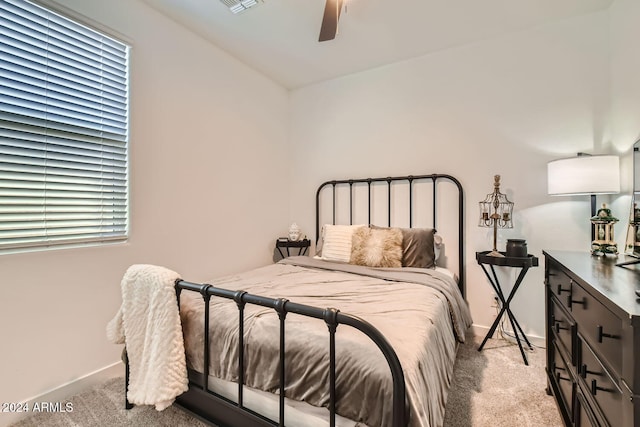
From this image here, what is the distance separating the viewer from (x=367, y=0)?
82.9 inches

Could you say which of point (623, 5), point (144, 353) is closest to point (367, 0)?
point (623, 5)

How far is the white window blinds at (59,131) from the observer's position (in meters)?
1.58

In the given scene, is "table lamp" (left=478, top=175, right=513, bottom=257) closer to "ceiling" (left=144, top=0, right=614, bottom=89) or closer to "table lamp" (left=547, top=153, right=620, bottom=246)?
"table lamp" (left=547, top=153, right=620, bottom=246)

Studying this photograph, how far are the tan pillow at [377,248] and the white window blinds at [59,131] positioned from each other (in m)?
1.79

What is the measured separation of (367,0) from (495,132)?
1525 millimetres

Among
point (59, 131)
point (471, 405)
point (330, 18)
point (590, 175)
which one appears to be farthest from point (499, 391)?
point (59, 131)

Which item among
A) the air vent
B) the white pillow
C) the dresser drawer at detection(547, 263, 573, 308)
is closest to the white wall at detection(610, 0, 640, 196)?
the dresser drawer at detection(547, 263, 573, 308)

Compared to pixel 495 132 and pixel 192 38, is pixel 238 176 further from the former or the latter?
pixel 495 132

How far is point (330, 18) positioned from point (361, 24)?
801 millimetres

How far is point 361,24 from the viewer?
2.38 m

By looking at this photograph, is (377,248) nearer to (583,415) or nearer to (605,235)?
(605,235)

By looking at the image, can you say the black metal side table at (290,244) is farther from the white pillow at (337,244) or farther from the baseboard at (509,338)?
the baseboard at (509,338)

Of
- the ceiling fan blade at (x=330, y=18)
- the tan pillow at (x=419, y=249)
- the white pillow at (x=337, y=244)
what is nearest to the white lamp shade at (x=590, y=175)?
the tan pillow at (x=419, y=249)

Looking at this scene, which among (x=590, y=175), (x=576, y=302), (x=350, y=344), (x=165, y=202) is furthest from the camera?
(x=165, y=202)
